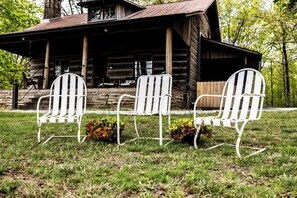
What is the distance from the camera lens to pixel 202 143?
3738 mm

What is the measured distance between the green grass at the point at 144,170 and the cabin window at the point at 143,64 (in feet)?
31.5

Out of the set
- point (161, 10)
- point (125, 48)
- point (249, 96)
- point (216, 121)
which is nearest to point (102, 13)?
point (125, 48)

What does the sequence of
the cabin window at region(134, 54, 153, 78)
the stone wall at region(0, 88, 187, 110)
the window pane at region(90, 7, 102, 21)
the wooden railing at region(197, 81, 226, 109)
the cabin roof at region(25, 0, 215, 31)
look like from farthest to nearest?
the cabin window at region(134, 54, 153, 78) → the window pane at region(90, 7, 102, 21) → the cabin roof at region(25, 0, 215, 31) → the stone wall at region(0, 88, 187, 110) → the wooden railing at region(197, 81, 226, 109)

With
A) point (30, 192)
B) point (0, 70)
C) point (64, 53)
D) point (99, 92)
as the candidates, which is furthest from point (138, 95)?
point (0, 70)

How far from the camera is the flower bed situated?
143 inches

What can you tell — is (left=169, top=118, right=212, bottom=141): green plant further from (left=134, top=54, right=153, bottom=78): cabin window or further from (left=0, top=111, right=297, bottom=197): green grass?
(left=134, top=54, right=153, bottom=78): cabin window

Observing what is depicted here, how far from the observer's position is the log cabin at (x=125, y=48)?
1103 cm

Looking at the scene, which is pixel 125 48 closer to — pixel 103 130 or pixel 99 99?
pixel 99 99

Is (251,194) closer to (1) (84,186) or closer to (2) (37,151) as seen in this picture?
(1) (84,186)

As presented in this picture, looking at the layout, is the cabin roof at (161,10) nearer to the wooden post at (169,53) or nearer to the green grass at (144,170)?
the wooden post at (169,53)

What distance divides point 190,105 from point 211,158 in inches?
356

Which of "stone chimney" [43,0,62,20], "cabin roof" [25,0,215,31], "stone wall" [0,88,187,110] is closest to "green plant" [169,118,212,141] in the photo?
"stone wall" [0,88,187,110]

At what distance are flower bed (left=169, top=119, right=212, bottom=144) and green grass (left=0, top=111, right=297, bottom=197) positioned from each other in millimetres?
115

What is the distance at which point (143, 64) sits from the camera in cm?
1341
